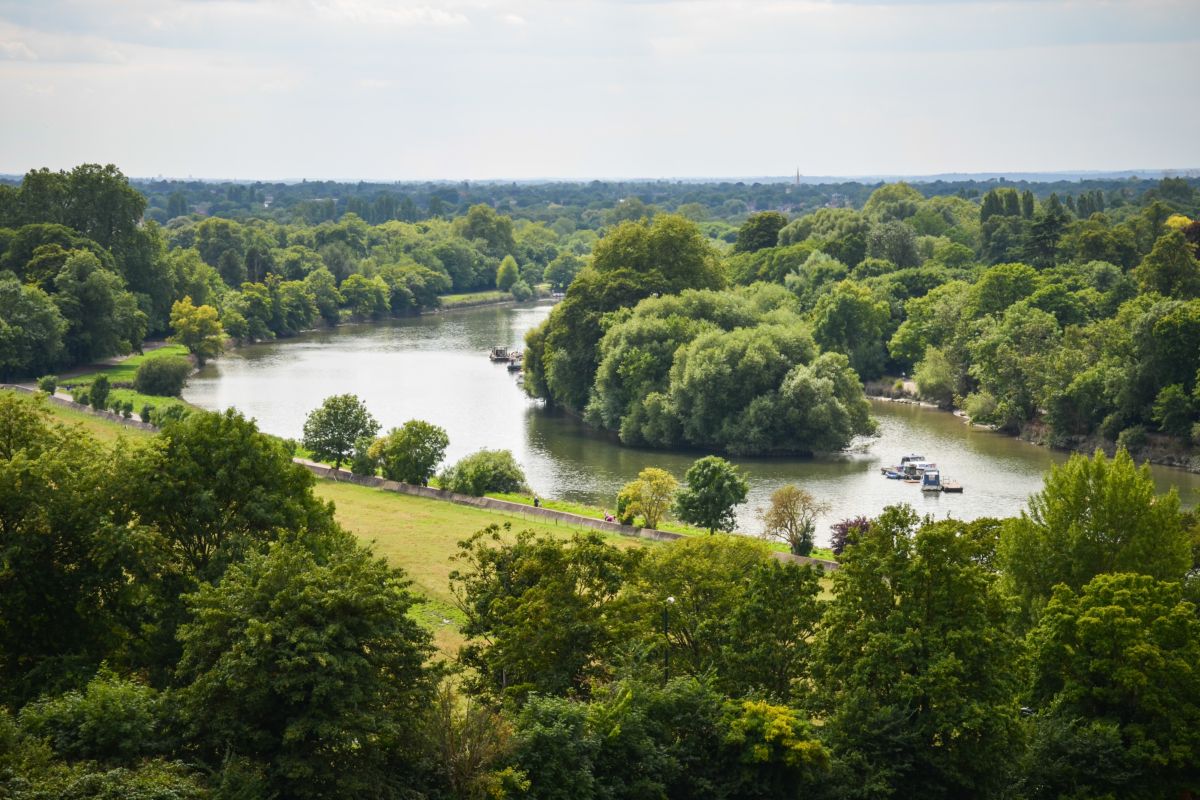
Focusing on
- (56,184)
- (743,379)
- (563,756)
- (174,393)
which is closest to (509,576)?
(563,756)

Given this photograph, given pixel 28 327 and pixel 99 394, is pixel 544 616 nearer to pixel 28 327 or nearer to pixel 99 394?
pixel 99 394

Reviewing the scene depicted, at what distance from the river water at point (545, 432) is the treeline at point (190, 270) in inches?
215

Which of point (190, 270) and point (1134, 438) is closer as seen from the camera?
Result: point (1134, 438)

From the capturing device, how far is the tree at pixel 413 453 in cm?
5059

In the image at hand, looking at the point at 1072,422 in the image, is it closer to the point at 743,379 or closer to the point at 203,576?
the point at 743,379

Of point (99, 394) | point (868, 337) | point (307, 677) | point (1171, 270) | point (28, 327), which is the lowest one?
point (99, 394)

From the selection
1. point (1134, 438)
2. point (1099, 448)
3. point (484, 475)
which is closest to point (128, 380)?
point (484, 475)

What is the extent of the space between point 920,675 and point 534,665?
22.0 feet

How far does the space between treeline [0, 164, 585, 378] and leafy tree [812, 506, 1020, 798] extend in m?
59.2

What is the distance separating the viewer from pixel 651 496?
1741 inches

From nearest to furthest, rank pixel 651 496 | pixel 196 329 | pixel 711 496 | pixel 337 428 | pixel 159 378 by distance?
pixel 711 496 → pixel 651 496 → pixel 337 428 → pixel 159 378 → pixel 196 329

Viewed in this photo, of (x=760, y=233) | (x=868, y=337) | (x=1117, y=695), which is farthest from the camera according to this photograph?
(x=760, y=233)

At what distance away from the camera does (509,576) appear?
25.6 metres

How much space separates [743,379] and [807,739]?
40.9 metres
